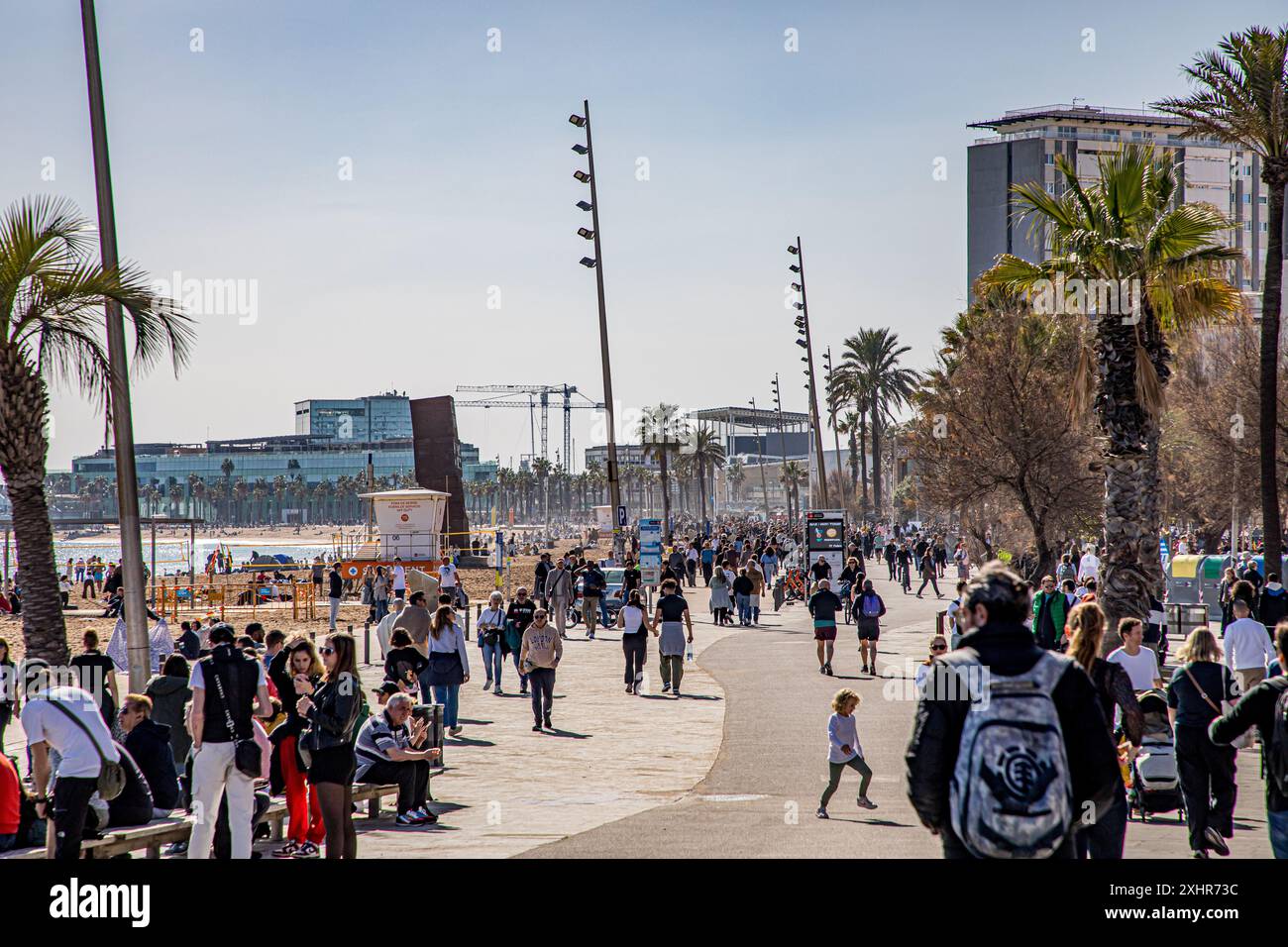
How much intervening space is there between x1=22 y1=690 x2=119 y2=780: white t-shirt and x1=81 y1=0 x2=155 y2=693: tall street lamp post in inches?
178

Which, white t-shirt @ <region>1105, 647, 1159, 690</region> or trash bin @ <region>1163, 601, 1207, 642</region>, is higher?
white t-shirt @ <region>1105, 647, 1159, 690</region>

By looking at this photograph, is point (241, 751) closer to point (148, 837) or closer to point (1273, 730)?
point (148, 837)

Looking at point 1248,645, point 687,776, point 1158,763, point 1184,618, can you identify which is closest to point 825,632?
point 1184,618

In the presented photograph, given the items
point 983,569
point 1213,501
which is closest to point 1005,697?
point 983,569

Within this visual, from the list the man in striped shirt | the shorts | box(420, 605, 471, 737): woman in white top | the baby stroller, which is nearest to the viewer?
the baby stroller

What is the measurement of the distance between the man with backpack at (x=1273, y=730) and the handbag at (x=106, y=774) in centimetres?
636

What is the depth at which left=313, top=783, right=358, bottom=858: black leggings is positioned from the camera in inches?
317

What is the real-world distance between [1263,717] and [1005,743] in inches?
105

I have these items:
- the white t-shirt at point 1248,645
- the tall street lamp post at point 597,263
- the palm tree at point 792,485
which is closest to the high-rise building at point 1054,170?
the palm tree at point 792,485

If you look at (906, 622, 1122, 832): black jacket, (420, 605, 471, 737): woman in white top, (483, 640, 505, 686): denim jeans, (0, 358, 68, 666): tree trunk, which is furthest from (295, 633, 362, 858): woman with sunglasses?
(483, 640, 505, 686): denim jeans

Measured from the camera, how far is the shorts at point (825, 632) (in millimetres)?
20484

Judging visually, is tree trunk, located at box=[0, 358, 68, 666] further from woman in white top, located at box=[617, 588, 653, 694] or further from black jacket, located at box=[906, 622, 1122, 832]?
black jacket, located at box=[906, 622, 1122, 832]

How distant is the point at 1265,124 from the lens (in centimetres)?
2103
